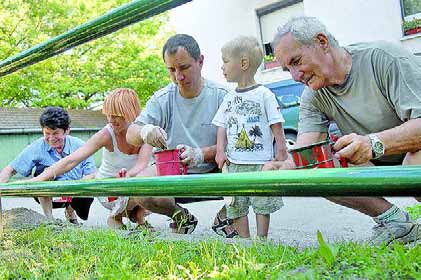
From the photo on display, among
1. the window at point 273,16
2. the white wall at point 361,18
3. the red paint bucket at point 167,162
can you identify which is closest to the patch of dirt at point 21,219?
the red paint bucket at point 167,162

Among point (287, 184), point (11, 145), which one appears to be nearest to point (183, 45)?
point (287, 184)

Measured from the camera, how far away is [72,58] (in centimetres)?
1611

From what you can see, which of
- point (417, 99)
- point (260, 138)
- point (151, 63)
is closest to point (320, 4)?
point (151, 63)

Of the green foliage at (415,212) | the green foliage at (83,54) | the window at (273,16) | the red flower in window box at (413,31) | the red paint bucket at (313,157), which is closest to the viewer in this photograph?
the red paint bucket at (313,157)

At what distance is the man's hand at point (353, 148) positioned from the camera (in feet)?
5.95

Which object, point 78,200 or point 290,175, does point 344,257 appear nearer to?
point 290,175

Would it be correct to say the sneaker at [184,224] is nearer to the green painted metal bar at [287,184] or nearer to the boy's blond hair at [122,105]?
the boy's blond hair at [122,105]

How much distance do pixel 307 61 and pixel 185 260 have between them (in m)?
0.97

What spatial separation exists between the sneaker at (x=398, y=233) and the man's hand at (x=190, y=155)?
3.01ft

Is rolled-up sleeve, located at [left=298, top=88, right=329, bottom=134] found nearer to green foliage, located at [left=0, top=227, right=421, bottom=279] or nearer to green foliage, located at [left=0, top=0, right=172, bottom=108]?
green foliage, located at [left=0, top=227, right=421, bottom=279]

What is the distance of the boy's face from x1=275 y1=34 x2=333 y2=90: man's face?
0.67 metres

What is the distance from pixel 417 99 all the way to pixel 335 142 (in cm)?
44

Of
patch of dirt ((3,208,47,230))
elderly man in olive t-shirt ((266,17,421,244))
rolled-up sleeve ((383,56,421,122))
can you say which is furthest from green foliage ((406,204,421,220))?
patch of dirt ((3,208,47,230))

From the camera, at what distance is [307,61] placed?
2.25 meters
